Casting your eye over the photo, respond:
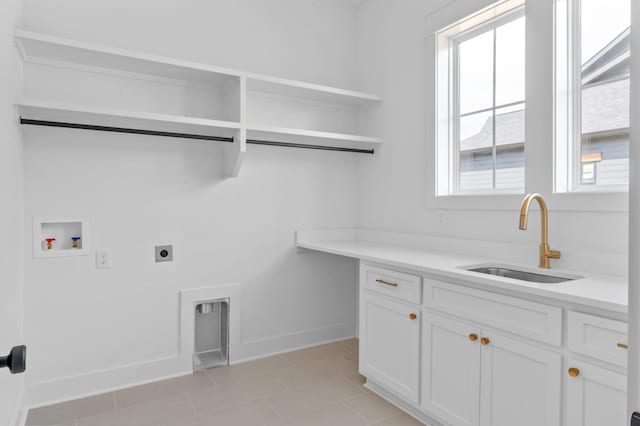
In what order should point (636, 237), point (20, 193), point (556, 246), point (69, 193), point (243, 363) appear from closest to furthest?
point (636, 237) < point (556, 246) < point (20, 193) < point (69, 193) < point (243, 363)

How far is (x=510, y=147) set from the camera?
7.95 ft

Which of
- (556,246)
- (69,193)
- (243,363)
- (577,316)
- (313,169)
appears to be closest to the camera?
(577,316)

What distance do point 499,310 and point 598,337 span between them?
0.39 meters

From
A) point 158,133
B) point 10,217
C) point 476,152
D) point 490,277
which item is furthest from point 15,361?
point 476,152

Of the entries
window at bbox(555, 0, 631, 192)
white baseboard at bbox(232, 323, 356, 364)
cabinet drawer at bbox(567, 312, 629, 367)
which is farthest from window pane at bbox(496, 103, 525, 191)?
white baseboard at bbox(232, 323, 356, 364)

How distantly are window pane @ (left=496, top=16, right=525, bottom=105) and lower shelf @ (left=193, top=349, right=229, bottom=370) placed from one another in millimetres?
2577

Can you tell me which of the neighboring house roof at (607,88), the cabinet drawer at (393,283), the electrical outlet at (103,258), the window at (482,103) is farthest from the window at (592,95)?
the electrical outlet at (103,258)

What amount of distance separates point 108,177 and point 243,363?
1608mm

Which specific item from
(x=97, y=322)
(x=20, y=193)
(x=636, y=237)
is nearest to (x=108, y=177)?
(x=20, y=193)

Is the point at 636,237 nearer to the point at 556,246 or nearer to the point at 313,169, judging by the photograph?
the point at 556,246

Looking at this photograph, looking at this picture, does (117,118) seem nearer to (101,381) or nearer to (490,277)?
(101,381)

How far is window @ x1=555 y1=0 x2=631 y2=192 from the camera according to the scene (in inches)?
76.1

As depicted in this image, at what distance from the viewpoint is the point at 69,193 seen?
244cm

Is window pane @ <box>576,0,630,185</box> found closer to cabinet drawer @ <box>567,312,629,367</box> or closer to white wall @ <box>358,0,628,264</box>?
white wall @ <box>358,0,628,264</box>
